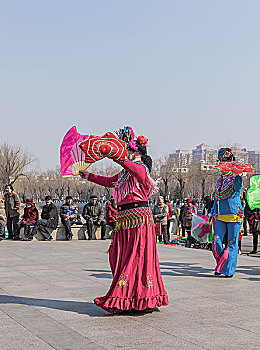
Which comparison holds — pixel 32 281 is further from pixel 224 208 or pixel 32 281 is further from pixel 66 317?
pixel 224 208

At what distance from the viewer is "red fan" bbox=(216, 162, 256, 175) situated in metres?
8.35

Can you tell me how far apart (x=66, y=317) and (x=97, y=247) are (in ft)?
27.2

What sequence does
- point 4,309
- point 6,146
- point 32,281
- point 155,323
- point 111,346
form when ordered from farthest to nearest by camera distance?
point 6,146 < point 32,281 < point 4,309 < point 155,323 < point 111,346

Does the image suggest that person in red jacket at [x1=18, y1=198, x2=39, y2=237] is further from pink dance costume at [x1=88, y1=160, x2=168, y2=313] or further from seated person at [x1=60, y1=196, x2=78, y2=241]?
pink dance costume at [x1=88, y1=160, x2=168, y2=313]

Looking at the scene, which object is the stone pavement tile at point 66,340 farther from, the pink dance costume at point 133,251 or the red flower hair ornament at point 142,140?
the red flower hair ornament at point 142,140

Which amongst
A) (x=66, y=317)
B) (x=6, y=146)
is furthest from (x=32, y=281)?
(x=6, y=146)

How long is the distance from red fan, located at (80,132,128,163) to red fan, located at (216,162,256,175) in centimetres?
334

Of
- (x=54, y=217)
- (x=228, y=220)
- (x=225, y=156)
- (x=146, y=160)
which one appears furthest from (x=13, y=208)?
(x=146, y=160)

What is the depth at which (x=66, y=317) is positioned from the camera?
557 centimetres

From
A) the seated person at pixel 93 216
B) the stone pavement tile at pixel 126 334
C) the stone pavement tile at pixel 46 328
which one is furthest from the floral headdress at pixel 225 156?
the seated person at pixel 93 216

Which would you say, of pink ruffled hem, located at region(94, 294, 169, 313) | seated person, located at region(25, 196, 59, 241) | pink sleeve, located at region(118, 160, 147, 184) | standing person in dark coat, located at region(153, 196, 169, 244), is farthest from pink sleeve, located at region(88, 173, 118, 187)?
seated person, located at region(25, 196, 59, 241)

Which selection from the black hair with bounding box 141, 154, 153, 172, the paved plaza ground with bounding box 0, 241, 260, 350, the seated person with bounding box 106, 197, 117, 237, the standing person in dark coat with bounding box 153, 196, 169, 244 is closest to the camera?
the paved plaza ground with bounding box 0, 241, 260, 350

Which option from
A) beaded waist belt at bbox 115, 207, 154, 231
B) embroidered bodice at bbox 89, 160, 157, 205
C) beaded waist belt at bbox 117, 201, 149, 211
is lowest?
beaded waist belt at bbox 115, 207, 154, 231

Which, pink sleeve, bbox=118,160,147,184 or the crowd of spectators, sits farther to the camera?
the crowd of spectators
